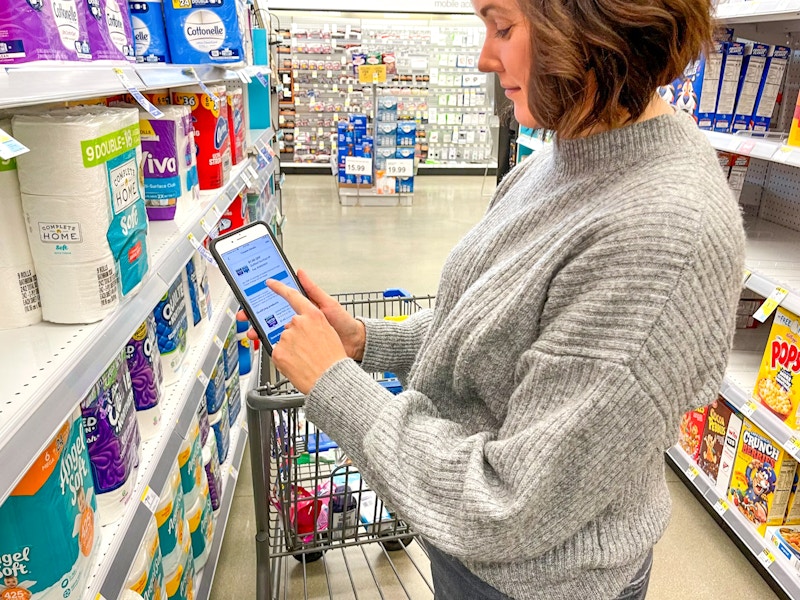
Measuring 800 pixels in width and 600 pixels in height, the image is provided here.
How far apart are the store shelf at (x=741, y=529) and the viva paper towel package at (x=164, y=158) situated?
7.31 ft

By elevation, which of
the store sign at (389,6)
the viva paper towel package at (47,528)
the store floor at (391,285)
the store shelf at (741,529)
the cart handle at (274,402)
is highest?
the store sign at (389,6)

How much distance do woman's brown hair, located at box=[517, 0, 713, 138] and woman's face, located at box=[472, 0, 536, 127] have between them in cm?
3

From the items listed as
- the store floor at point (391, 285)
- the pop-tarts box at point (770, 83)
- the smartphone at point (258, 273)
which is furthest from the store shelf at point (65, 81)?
the pop-tarts box at point (770, 83)

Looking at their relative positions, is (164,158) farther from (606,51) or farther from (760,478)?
(760,478)

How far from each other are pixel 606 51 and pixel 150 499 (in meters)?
1.20

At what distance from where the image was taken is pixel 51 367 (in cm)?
97

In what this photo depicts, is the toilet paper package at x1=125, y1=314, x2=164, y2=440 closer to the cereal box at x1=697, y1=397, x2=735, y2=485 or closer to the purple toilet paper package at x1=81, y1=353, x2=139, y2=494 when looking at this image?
the purple toilet paper package at x1=81, y1=353, x2=139, y2=494

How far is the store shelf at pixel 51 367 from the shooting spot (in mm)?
797

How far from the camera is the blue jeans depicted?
3.54 ft

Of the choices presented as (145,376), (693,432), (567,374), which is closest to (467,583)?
(567,374)

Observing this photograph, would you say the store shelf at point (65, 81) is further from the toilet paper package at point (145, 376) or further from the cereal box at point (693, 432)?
the cereal box at point (693, 432)

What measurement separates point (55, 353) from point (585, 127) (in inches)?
33.9

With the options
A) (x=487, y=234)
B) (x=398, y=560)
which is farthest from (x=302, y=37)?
(x=487, y=234)

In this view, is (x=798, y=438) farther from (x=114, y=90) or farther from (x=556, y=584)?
(x=114, y=90)
